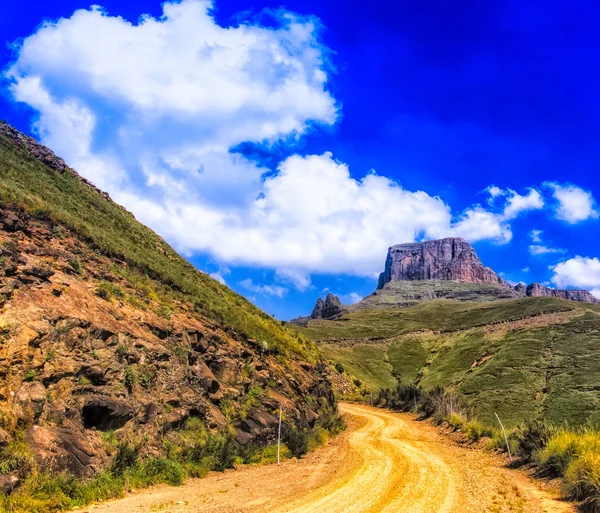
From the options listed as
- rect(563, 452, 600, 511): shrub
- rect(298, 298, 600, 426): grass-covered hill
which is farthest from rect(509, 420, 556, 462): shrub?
rect(563, 452, 600, 511): shrub

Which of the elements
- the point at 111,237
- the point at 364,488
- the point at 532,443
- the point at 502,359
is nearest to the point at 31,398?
the point at 364,488

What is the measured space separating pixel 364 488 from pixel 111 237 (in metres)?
25.3

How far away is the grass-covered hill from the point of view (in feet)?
124

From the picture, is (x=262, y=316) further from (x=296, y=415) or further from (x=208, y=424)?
(x=208, y=424)

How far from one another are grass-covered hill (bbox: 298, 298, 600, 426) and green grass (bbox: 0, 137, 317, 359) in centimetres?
2098

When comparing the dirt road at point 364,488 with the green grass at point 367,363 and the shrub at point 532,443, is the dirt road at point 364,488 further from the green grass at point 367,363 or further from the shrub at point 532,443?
the green grass at point 367,363

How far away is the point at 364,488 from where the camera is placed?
41.6 ft

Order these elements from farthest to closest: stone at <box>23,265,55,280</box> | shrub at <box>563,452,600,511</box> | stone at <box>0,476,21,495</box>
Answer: stone at <box>23,265,55,280</box>, shrub at <box>563,452,600,511</box>, stone at <box>0,476,21,495</box>

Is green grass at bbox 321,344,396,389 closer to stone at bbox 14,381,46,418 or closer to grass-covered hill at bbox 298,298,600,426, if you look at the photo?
grass-covered hill at bbox 298,298,600,426

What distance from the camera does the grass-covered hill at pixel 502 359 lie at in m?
37.7

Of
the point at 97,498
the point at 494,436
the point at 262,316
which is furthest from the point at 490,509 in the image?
the point at 262,316

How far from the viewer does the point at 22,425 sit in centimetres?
1058

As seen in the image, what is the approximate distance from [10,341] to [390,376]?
229 ft

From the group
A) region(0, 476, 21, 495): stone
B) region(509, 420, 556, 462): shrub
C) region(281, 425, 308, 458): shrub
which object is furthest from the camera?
region(281, 425, 308, 458): shrub
